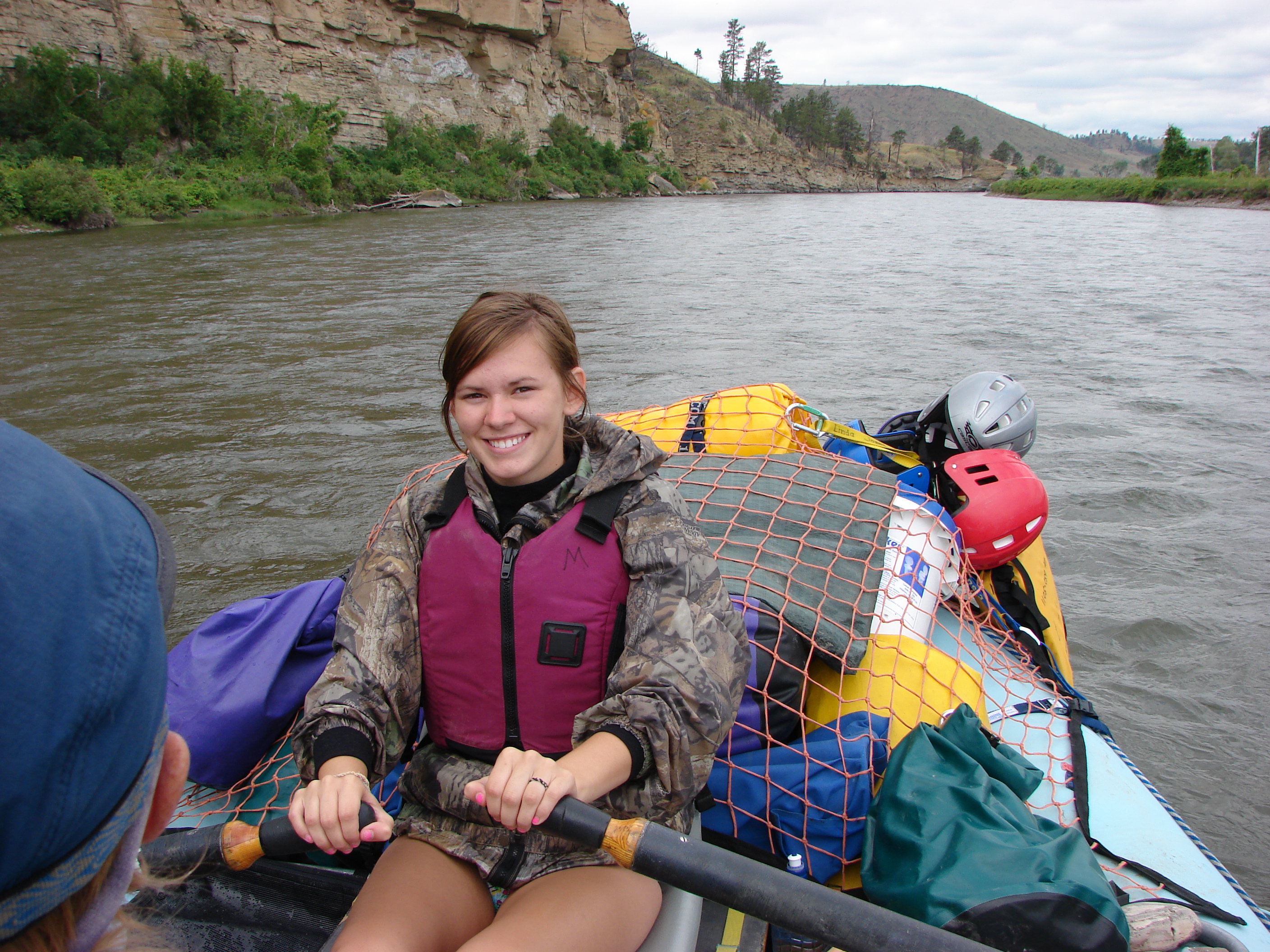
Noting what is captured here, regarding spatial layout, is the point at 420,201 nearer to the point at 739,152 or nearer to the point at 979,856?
the point at 979,856

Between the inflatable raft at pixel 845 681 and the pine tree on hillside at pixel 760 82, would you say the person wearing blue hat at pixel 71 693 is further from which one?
the pine tree on hillside at pixel 760 82

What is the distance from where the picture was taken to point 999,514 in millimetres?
3309

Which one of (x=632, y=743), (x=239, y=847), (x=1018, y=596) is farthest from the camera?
(x=1018, y=596)

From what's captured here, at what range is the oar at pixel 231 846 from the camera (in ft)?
4.74

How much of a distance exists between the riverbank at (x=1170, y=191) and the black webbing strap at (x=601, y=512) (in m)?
43.5

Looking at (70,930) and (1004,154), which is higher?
(1004,154)

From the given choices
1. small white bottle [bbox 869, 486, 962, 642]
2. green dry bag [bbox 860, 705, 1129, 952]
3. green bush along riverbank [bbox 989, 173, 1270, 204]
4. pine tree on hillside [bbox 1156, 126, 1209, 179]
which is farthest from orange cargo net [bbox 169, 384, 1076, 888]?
pine tree on hillside [bbox 1156, 126, 1209, 179]

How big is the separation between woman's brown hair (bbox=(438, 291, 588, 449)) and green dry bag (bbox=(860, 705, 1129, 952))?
3.76ft

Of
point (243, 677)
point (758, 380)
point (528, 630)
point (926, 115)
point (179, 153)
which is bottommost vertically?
point (758, 380)

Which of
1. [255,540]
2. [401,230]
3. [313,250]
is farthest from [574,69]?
[255,540]

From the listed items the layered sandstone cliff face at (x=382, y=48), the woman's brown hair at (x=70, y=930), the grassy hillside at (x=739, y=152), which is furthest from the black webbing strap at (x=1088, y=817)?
the grassy hillside at (x=739, y=152)

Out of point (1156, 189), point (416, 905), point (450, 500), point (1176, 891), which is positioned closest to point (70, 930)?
point (416, 905)

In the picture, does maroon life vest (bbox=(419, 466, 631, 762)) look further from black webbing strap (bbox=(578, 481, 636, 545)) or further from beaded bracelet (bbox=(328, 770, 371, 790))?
beaded bracelet (bbox=(328, 770, 371, 790))

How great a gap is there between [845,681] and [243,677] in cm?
165
